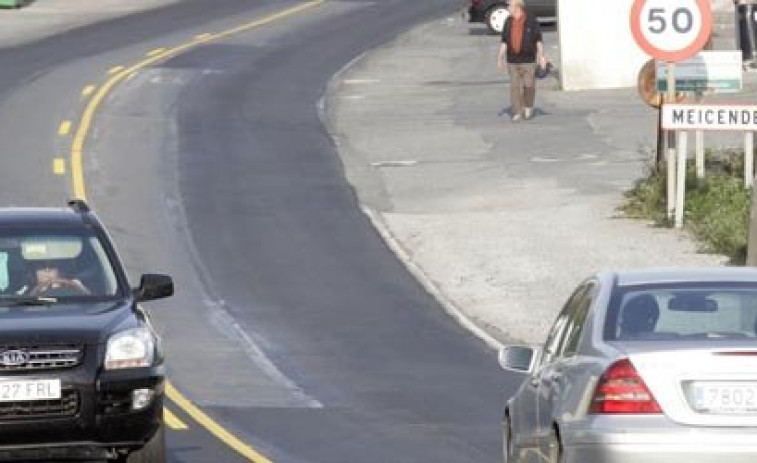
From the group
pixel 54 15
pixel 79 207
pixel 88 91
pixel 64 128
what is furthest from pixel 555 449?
pixel 54 15

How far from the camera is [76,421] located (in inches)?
577

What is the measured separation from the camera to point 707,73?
2953 centimetres

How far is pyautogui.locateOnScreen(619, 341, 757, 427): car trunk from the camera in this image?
11.3 m

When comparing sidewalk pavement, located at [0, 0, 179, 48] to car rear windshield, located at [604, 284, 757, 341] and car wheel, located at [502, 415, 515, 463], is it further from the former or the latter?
car rear windshield, located at [604, 284, 757, 341]

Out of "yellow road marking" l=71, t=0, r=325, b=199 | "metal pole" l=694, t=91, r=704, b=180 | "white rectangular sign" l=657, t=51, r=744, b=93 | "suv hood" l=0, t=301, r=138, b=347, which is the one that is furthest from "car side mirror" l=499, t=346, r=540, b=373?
"yellow road marking" l=71, t=0, r=325, b=199

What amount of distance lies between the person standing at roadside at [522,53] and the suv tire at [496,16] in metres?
11.9

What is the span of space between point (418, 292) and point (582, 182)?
6583 millimetres

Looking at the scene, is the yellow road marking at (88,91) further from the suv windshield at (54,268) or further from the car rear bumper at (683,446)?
the car rear bumper at (683,446)

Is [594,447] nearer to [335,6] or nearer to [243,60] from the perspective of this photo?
[243,60]

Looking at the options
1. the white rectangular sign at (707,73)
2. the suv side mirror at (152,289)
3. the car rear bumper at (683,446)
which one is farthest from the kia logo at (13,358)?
the white rectangular sign at (707,73)

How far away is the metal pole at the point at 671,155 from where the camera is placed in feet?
95.0

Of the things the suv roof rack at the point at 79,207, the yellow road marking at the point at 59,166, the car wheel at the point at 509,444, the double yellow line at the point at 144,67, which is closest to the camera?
the car wheel at the point at 509,444

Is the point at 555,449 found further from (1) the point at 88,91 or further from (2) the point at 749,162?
(1) the point at 88,91

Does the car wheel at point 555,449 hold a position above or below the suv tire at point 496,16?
above
